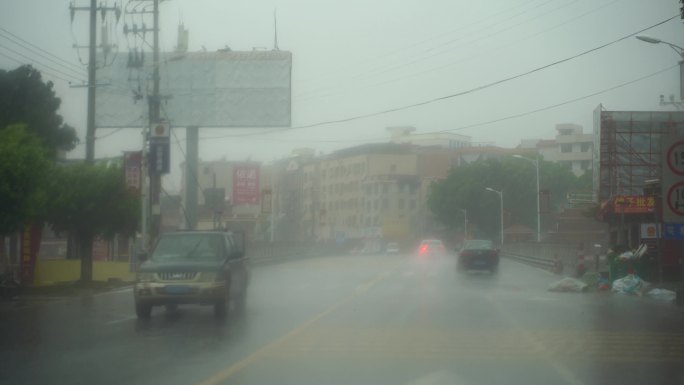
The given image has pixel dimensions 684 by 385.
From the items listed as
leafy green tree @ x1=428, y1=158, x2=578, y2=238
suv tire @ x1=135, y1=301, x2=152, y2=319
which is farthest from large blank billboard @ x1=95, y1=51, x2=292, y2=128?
leafy green tree @ x1=428, y1=158, x2=578, y2=238

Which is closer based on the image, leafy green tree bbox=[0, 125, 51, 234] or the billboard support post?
leafy green tree bbox=[0, 125, 51, 234]

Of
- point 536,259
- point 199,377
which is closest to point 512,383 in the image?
point 199,377

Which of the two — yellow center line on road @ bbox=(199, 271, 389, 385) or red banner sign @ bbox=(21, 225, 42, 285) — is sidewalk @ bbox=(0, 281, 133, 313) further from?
yellow center line on road @ bbox=(199, 271, 389, 385)

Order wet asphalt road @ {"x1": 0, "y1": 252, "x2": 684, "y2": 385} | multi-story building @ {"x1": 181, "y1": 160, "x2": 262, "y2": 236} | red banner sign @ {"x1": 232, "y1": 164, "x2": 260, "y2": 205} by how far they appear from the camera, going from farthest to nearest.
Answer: multi-story building @ {"x1": 181, "y1": 160, "x2": 262, "y2": 236}, red banner sign @ {"x1": 232, "y1": 164, "x2": 260, "y2": 205}, wet asphalt road @ {"x1": 0, "y1": 252, "x2": 684, "y2": 385}

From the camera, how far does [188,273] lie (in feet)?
61.1

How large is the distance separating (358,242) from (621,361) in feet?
313

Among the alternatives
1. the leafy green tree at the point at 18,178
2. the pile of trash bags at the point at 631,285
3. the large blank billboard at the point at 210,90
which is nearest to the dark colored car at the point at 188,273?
the leafy green tree at the point at 18,178

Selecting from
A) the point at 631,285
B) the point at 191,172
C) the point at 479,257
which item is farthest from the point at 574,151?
the point at 631,285

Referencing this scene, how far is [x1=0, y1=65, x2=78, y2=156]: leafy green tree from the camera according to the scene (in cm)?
4444

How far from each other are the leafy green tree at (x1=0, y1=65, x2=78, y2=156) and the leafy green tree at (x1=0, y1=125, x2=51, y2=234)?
19.5 metres

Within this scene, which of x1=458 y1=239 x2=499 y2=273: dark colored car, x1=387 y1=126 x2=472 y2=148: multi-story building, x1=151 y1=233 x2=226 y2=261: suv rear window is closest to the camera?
x1=151 y1=233 x2=226 y2=261: suv rear window

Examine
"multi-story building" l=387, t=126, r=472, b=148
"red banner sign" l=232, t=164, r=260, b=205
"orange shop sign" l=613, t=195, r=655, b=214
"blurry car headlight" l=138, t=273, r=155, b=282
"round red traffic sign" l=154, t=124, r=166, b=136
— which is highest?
"multi-story building" l=387, t=126, r=472, b=148

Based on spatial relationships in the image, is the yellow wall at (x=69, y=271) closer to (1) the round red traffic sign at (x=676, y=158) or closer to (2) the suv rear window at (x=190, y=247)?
(2) the suv rear window at (x=190, y=247)

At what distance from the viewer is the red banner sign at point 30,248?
30797 millimetres
